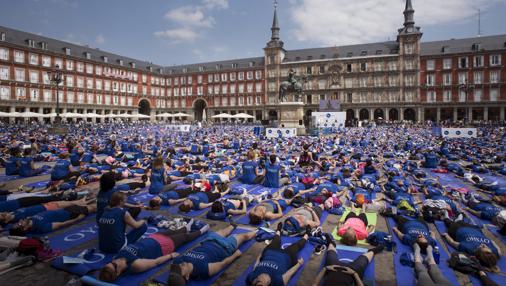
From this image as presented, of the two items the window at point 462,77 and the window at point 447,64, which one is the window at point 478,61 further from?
the window at point 447,64

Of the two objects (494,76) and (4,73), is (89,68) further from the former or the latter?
(494,76)

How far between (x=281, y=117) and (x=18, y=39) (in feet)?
153

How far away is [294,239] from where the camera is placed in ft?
19.0

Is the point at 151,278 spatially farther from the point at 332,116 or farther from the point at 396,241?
the point at 332,116

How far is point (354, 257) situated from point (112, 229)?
4.11 metres

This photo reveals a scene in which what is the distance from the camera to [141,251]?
180 inches

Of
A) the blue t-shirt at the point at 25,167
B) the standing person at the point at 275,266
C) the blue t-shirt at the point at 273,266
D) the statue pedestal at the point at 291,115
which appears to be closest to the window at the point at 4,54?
the statue pedestal at the point at 291,115

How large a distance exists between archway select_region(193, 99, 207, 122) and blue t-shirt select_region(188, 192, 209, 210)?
6867 cm

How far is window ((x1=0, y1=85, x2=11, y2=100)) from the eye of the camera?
45.6m

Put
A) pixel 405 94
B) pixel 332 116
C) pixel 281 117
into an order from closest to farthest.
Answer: pixel 281 117
pixel 332 116
pixel 405 94

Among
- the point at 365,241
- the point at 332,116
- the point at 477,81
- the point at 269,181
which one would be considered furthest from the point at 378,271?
the point at 477,81

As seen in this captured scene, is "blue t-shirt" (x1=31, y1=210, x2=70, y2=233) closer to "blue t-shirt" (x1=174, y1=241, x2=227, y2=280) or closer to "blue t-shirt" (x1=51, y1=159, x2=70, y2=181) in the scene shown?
"blue t-shirt" (x1=174, y1=241, x2=227, y2=280)

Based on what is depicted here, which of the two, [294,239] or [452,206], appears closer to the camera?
[294,239]

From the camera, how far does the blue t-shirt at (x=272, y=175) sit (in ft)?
33.0
